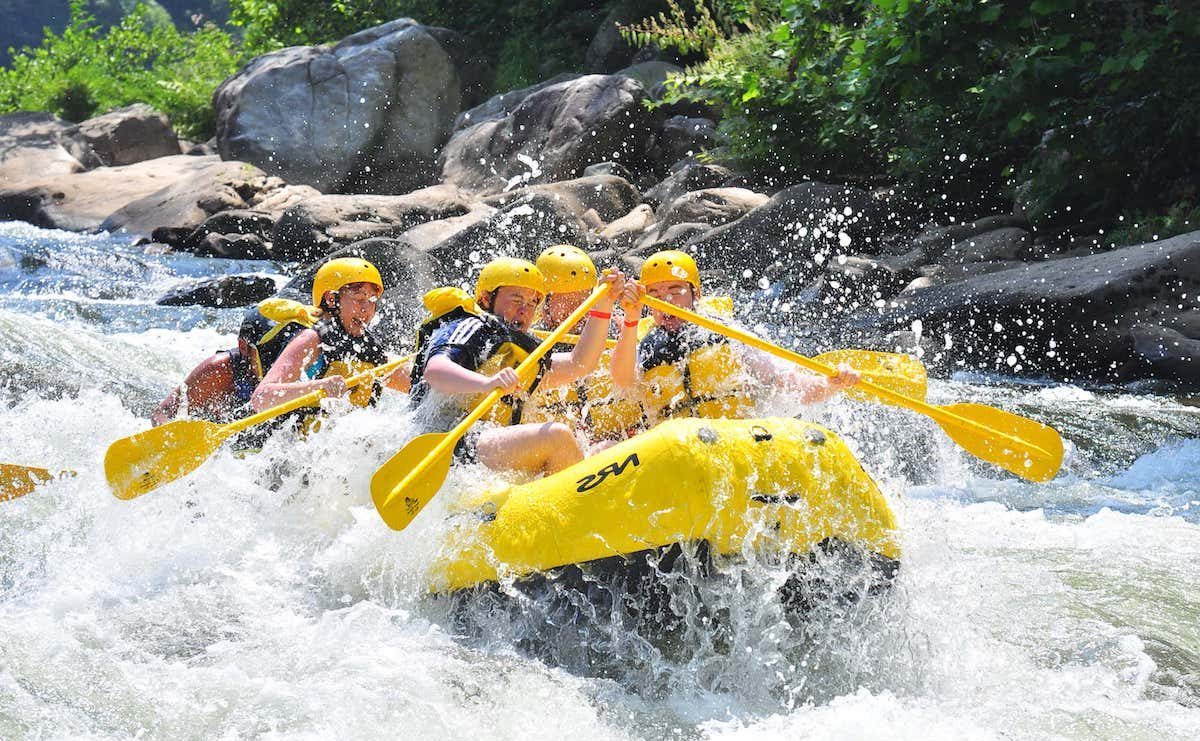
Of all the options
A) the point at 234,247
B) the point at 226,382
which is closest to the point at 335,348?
the point at 226,382

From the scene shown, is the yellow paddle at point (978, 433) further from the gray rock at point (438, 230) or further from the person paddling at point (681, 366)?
the gray rock at point (438, 230)

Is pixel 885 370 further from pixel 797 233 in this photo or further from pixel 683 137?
pixel 683 137

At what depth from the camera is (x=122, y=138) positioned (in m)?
18.3

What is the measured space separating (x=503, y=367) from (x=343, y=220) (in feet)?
29.1

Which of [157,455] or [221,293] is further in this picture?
[221,293]

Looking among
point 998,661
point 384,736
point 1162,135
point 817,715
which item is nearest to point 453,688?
point 384,736

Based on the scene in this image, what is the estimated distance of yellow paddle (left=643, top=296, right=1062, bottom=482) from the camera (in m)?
4.25

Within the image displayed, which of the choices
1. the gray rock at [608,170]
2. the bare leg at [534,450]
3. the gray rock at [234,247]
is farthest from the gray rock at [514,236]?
the bare leg at [534,450]

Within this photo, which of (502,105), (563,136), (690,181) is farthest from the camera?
(502,105)

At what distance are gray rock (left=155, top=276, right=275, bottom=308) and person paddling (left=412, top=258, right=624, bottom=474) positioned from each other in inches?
268

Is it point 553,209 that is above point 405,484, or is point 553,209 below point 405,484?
below

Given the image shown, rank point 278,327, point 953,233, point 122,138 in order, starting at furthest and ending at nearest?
point 122,138
point 953,233
point 278,327

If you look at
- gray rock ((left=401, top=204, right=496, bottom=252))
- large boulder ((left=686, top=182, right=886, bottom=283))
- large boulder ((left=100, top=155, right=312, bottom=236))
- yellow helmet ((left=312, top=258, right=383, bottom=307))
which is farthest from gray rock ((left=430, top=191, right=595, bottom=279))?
yellow helmet ((left=312, top=258, right=383, bottom=307))

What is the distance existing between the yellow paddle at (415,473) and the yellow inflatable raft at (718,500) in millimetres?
360
